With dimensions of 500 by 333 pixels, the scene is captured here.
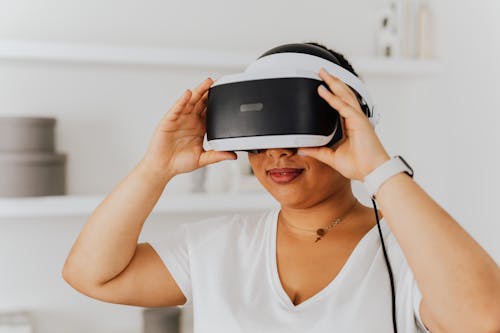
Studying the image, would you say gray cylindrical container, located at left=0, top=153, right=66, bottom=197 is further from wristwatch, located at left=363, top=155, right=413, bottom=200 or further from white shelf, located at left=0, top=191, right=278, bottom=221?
wristwatch, located at left=363, top=155, right=413, bottom=200

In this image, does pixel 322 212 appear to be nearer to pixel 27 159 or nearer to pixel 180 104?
pixel 180 104

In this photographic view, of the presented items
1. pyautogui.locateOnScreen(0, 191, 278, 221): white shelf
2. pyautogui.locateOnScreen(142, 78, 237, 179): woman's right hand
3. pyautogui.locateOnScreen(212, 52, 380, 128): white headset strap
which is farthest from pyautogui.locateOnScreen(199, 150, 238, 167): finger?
pyautogui.locateOnScreen(0, 191, 278, 221): white shelf

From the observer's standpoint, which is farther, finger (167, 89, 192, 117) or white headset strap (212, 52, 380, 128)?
finger (167, 89, 192, 117)

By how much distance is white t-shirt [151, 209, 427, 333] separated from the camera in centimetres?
115

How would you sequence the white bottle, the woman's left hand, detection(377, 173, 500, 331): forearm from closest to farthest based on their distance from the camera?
detection(377, 173, 500, 331): forearm < the woman's left hand < the white bottle

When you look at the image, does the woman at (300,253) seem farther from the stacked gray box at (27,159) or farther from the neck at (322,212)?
the stacked gray box at (27,159)

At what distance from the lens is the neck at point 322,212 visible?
130cm

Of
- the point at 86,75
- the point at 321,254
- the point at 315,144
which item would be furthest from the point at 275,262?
the point at 86,75

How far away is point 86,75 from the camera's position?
8.12 ft

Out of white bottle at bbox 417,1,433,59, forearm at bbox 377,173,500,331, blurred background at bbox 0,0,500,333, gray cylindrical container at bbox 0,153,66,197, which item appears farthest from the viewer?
white bottle at bbox 417,1,433,59

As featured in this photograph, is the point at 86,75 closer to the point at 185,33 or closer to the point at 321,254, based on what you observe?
the point at 185,33

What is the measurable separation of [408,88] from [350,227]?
1.66 metres

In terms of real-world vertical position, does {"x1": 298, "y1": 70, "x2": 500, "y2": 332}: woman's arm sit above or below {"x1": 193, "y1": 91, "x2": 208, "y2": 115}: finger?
below

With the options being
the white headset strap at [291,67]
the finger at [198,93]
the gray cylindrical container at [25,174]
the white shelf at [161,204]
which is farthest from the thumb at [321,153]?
the gray cylindrical container at [25,174]
